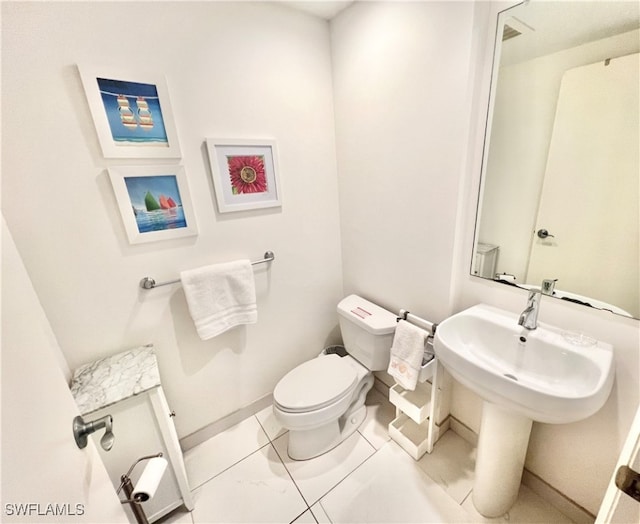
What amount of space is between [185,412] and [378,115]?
6.22 feet

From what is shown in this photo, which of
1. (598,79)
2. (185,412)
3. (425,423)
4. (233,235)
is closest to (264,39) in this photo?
(233,235)

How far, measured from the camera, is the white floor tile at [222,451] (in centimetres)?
145

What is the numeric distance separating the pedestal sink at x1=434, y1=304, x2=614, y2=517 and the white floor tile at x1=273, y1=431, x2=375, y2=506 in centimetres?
56

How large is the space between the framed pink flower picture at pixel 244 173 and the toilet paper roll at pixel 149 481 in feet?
3.37

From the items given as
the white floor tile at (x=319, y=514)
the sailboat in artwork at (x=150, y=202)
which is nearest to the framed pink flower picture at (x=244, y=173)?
the sailboat in artwork at (x=150, y=202)

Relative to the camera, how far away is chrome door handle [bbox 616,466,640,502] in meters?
0.51

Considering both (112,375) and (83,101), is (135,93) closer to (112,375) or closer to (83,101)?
(83,101)

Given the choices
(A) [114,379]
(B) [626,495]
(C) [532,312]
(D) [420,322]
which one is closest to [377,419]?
(D) [420,322]

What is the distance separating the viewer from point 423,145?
1227 mm

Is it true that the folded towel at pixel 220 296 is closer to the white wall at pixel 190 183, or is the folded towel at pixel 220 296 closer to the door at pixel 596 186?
the white wall at pixel 190 183

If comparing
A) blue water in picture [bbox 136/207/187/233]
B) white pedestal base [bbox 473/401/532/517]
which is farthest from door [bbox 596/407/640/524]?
blue water in picture [bbox 136/207/187/233]

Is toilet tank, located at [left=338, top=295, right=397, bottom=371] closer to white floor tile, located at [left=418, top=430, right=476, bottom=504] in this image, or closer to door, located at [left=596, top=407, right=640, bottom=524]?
white floor tile, located at [left=418, top=430, right=476, bottom=504]

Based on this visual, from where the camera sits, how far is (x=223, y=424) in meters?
1.66

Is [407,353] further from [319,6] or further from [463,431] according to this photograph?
[319,6]
